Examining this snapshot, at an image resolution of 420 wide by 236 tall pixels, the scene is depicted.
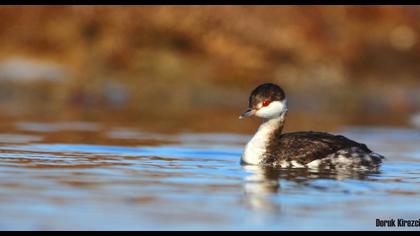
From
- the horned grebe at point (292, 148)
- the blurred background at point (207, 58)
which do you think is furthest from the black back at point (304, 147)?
the blurred background at point (207, 58)

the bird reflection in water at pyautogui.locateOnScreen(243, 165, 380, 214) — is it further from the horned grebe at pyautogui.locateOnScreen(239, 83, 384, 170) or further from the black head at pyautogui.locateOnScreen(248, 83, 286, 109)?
the black head at pyautogui.locateOnScreen(248, 83, 286, 109)

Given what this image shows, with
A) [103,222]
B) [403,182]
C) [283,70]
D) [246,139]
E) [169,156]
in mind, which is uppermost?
[283,70]

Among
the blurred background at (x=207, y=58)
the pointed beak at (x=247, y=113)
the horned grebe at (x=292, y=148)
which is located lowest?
the horned grebe at (x=292, y=148)

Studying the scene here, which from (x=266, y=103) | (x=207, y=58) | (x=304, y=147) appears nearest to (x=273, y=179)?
(x=304, y=147)

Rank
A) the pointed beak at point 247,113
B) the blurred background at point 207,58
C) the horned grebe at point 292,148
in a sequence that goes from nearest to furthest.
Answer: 1. the horned grebe at point 292,148
2. the pointed beak at point 247,113
3. the blurred background at point 207,58

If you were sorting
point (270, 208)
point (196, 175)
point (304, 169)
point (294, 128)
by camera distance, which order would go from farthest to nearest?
point (294, 128)
point (304, 169)
point (196, 175)
point (270, 208)

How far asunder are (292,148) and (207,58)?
12951 mm

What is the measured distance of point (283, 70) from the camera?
83.8ft

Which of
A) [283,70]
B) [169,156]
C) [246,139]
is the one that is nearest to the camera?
[169,156]

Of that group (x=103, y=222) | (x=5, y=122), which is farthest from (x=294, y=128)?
(x=103, y=222)

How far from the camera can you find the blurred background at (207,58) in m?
23.7

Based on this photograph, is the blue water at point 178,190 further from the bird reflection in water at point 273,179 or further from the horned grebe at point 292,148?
the horned grebe at point 292,148

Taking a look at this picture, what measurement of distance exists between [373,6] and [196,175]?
17.3 meters

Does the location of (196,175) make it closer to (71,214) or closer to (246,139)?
(71,214)
